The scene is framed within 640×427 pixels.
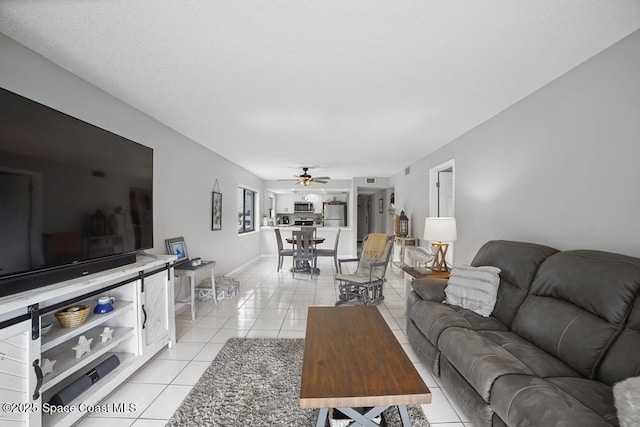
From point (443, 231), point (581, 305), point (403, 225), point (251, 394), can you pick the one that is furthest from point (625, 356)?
point (403, 225)

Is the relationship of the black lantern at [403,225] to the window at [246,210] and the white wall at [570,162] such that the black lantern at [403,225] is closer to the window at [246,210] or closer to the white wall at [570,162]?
the white wall at [570,162]

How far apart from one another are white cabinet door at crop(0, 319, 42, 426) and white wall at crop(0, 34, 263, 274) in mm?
1607

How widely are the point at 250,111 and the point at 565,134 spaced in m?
2.87

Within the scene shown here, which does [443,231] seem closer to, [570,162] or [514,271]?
[514,271]

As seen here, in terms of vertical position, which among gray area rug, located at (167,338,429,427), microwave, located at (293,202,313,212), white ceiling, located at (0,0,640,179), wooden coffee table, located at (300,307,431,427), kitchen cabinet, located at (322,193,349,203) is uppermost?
white ceiling, located at (0,0,640,179)

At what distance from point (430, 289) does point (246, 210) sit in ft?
19.1

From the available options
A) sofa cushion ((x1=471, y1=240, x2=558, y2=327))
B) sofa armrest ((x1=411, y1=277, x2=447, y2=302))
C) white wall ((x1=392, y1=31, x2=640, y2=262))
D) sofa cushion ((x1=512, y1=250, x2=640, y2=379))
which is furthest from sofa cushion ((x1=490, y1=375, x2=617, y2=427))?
sofa armrest ((x1=411, y1=277, x2=447, y2=302))

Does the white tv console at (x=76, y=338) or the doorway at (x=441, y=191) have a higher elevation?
the doorway at (x=441, y=191)

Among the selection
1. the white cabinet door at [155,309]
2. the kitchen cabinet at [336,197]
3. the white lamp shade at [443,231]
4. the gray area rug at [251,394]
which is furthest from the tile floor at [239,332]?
the kitchen cabinet at [336,197]

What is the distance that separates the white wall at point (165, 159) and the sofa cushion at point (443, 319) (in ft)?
9.92

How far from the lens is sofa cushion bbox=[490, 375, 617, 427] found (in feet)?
3.54

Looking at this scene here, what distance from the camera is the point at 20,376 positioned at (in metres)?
1.30

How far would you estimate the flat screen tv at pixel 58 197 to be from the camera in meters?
1.42

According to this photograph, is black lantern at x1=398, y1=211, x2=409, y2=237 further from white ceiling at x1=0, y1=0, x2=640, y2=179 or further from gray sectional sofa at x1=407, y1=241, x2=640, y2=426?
gray sectional sofa at x1=407, y1=241, x2=640, y2=426
